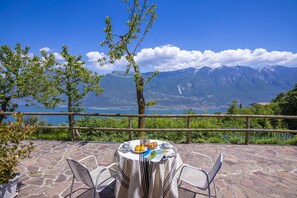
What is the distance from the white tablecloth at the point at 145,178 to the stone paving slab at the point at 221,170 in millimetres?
644

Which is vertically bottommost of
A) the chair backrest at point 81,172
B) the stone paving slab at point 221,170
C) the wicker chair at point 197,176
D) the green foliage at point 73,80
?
the stone paving slab at point 221,170

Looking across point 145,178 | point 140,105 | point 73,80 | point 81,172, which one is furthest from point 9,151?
point 73,80

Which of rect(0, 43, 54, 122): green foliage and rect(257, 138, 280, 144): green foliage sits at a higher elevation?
rect(0, 43, 54, 122): green foliage

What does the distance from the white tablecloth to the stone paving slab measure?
2.11 ft

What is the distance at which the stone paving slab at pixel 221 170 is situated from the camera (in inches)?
115

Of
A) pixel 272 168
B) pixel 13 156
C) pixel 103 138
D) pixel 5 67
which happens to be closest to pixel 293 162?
pixel 272 168

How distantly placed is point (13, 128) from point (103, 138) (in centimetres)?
327

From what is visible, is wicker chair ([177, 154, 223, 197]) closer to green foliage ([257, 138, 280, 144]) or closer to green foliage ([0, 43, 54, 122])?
green foliage ([257, 138, 280, 144])

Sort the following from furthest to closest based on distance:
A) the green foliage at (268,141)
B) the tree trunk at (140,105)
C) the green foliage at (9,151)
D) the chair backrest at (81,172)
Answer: the tree trunk at (140,105), the green foliage at (268,141), the green foliage at (9,151), the chair backrest at (81,172)

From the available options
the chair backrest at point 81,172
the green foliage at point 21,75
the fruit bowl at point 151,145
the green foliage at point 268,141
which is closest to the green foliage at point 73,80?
the green foliage at point 21,75

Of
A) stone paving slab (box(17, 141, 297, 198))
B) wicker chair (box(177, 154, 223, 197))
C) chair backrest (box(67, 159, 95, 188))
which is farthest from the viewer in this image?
stone paving slab (box(17, 141, 297, 198))

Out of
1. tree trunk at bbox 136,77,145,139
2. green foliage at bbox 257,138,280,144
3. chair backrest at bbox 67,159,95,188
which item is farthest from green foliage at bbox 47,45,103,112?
green foliage at bbox 257,138,280,144

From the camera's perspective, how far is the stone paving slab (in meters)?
2.92

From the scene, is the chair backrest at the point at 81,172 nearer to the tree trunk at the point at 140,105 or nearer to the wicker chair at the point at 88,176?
the wicker chair at the point at 88,176
